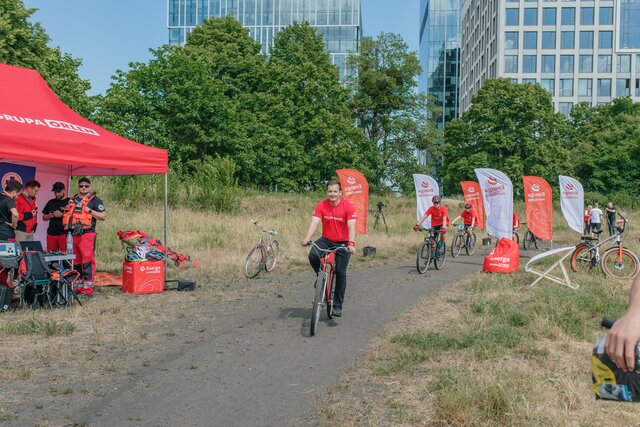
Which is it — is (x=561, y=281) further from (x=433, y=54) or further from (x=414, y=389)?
(x=433, y=54)

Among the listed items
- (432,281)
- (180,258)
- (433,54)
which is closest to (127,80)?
(180,258)

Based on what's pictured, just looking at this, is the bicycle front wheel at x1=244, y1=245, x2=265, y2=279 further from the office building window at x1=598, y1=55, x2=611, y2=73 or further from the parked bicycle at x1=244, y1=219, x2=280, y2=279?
the office building window at x1=598, y1=55, x2=611, y2=73

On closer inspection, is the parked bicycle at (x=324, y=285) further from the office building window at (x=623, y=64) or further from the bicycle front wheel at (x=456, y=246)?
the office building window at (x=623, y=64)

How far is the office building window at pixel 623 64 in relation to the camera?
7694 centimetres

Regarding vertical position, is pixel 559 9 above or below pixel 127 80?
above

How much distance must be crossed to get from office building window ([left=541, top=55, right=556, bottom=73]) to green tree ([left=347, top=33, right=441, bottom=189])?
110 ft

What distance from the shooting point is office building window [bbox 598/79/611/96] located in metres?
77.4

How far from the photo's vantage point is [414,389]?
5.35 meters

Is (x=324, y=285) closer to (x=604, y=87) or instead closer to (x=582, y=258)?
(x=582, y=258)

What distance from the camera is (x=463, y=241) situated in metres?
20.5

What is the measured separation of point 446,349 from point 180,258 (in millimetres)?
8894

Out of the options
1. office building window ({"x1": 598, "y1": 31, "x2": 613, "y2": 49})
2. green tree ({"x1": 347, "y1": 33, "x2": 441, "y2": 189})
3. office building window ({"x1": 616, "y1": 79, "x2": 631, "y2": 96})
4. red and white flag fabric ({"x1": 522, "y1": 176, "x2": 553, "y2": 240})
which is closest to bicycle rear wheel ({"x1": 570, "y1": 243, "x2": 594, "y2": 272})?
red and white flag fabric ({"x1": 522, "y1": 176, "x2": 553, "y2": 240})

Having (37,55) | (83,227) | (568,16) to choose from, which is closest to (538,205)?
(83,227)

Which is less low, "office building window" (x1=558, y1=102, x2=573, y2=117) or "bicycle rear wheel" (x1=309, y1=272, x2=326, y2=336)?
"office building window" (x1=558, y1=102, x2=573, y2=117)
